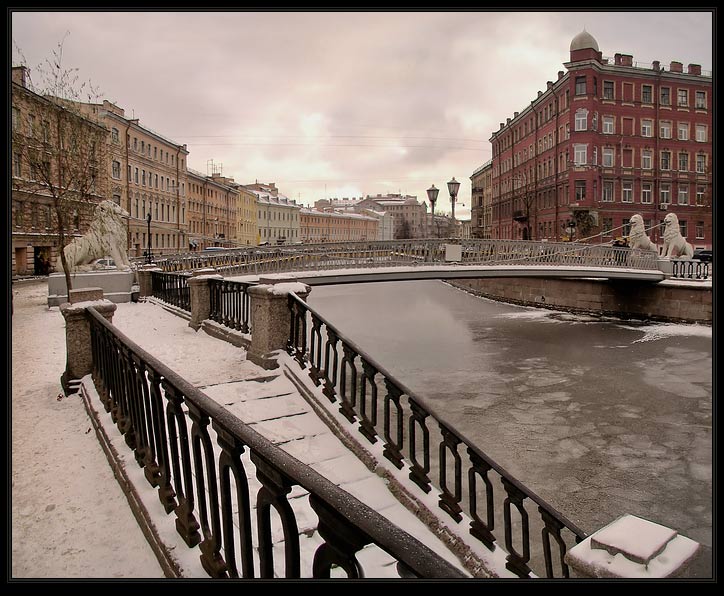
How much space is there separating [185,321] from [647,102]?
902 cm

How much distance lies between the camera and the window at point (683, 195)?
142 inches

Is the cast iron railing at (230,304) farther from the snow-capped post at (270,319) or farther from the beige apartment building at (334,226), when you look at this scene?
the beige apartment building at (334,226)

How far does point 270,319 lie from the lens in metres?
5.86

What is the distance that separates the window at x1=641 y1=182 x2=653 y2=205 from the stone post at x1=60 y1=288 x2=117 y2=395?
20.0 ft

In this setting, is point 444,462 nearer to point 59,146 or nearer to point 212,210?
point 59,146

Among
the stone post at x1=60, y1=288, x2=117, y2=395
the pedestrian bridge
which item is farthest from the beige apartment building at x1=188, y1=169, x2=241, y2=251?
the stone post at x1=60, y1=288, x2=117, y2=395

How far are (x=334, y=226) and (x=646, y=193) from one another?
304 ft

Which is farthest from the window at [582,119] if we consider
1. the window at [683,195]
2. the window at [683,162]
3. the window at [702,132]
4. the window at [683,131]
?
the window at [702,132]

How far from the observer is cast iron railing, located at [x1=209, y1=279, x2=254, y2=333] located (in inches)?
288

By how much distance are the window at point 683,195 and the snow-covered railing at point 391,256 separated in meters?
10.3

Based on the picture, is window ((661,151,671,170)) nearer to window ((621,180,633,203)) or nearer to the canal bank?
window ((621,180,633,203))

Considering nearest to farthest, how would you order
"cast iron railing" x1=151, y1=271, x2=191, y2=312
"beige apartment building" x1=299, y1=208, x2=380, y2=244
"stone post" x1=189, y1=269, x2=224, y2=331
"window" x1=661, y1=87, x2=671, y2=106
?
"window" x1=661, y1=87, x2=671, y2=106 < "stone post" x1=189, y1=269, x2=224, y2=331 < "cast iron railing" x1=151, y1=271, x2=191, y2=312 < "beige apartment building" x1=299, y1=208, x2=380, y2=244

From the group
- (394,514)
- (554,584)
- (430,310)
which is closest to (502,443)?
(394,514)

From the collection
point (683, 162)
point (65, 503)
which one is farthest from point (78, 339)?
point (683, 162)
